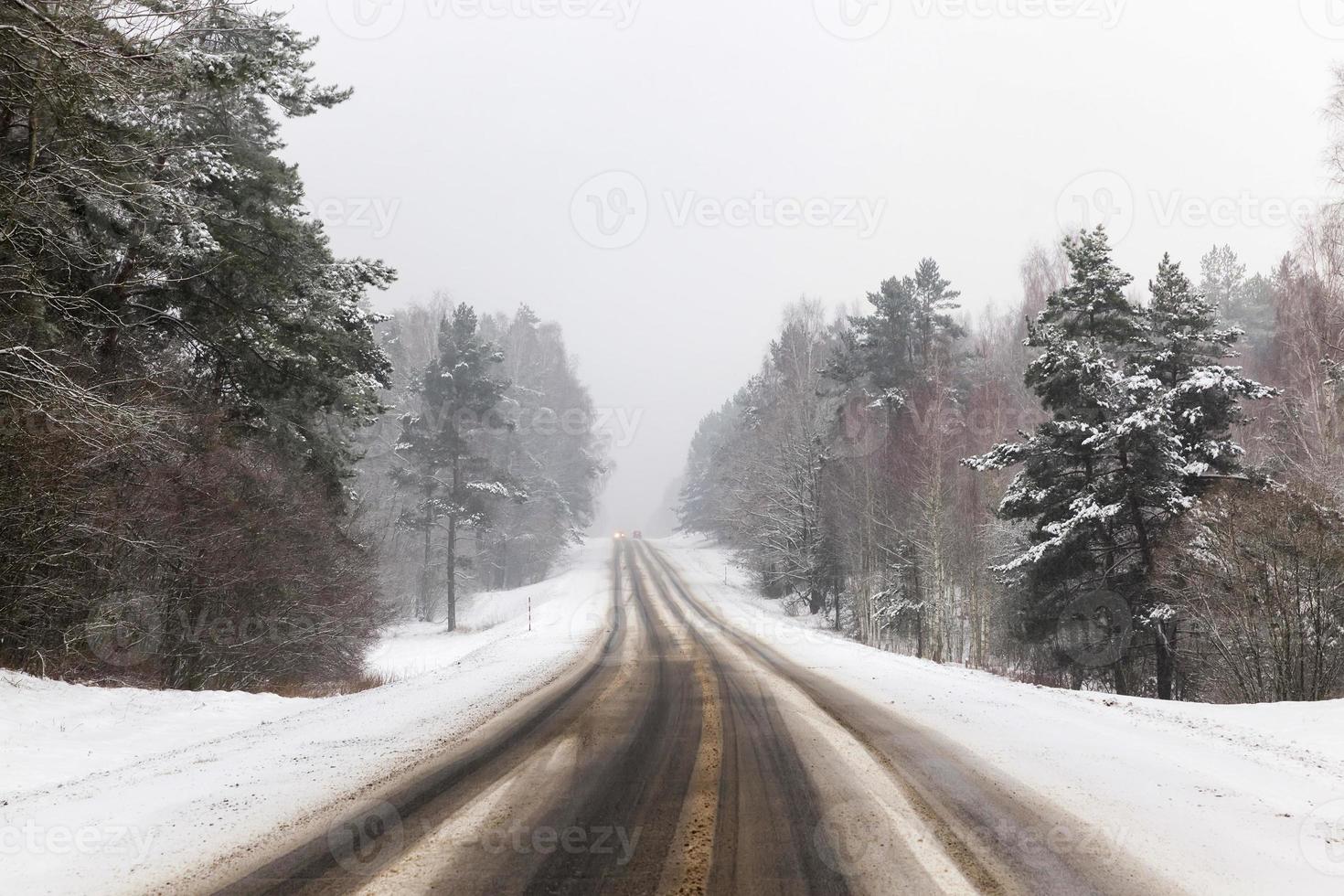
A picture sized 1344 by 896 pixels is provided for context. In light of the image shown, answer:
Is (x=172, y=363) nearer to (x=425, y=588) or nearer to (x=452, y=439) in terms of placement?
(x=452, y=439)

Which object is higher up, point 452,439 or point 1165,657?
point 452,439

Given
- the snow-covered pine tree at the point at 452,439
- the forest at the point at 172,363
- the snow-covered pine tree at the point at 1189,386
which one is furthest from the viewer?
the snow-covered pine tree at the point at 452,439

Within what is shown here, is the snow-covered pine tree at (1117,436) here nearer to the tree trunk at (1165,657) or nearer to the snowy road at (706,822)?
the tree trunk at (1165,657)

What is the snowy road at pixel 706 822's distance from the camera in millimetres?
3203

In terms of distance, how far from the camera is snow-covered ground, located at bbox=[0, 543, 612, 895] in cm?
350

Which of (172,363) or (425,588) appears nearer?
(172,363)

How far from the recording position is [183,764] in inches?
218

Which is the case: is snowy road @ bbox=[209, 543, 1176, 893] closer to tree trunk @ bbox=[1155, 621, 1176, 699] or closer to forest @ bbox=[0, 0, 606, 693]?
forest @ bbox=[0, 0, 606, 693]

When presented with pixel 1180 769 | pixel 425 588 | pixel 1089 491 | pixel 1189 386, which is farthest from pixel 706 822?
pixel 425 588

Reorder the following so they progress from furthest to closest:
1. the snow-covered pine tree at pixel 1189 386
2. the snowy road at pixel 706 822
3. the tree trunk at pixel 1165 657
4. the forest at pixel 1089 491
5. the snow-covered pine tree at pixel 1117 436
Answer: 1. the snow-covered pine tree at pixel 1117 436
2. the snow-covered pine tree at pixel 1189 386
3. the tree trunk at pixel 1165 657
4. the forest at pixel 1089 491
5. the snowy road at pixel 706 822

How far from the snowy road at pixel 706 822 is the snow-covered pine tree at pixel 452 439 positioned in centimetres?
2605

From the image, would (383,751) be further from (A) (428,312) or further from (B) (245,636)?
(A) (428,312)

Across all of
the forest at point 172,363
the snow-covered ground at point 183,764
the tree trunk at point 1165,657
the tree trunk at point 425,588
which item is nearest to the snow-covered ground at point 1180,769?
the snow-covered ground at point 183,764

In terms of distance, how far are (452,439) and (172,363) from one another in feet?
63.1
